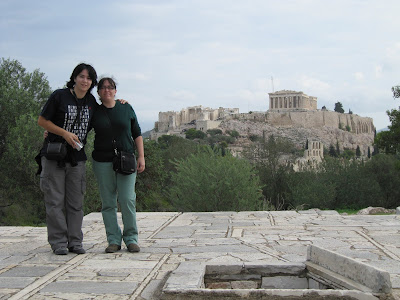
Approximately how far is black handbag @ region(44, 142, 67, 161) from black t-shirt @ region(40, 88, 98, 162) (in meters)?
0.12

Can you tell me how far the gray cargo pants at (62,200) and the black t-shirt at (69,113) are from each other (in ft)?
0.47

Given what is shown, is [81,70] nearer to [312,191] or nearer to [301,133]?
[312,191]

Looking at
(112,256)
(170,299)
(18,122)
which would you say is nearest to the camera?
(170,299)

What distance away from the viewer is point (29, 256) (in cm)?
482

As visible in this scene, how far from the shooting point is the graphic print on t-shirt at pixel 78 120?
4.82 meters

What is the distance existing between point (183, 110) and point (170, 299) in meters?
113

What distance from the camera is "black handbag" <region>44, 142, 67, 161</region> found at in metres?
4.71

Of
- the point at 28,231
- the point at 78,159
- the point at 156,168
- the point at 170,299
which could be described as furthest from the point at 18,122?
the point at 170,299

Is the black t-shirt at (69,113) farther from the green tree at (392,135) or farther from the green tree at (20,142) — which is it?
the green tree at (392,135)

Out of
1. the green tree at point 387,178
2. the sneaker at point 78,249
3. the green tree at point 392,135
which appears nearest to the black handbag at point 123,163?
the sneaker at point 78,249

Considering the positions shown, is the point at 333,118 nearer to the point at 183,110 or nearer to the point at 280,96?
the point at 280,96

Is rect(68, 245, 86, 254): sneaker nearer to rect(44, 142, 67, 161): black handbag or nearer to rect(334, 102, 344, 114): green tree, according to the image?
rect(44, 142, 67, 161): black handbag

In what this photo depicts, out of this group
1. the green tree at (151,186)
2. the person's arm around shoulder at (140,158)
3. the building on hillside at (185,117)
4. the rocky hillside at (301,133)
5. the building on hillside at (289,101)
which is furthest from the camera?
the building on hillside at (289,101)

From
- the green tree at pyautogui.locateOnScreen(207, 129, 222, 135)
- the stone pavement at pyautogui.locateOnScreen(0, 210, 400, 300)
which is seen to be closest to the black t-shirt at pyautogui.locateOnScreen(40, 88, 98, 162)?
the stone pavement at pyautogui.locateOnScreen(0, 210, 400, 300)
